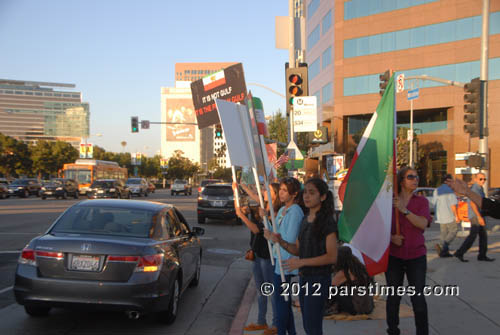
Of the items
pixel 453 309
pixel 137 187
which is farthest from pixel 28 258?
pixel 137 187

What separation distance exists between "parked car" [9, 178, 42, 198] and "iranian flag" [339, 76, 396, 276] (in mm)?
43495

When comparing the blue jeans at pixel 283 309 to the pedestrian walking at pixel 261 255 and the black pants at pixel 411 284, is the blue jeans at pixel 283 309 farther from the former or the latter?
the black pants at pixel 411 284

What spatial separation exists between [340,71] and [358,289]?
41852 mm

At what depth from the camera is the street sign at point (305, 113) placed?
10836 mm

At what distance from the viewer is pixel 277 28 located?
42.3 ft

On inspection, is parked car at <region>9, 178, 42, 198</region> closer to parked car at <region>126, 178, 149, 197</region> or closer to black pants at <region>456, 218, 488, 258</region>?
parked car at <region>126, 178, 149, 197</region>

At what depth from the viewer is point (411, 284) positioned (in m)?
4.64

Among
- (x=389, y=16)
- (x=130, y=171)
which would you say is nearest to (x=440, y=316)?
(x=389, y=16)

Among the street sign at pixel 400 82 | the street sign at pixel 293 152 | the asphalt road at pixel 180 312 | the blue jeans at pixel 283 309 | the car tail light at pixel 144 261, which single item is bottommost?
the asphalt road at pixel 180 312

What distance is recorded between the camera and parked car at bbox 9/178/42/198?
4238cm

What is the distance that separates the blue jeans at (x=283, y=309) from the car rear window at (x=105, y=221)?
196 cm

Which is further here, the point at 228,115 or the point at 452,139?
the point at 452,139

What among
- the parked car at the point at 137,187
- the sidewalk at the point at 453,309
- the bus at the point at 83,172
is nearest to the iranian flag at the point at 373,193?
the sidewalk at the point at 453,309

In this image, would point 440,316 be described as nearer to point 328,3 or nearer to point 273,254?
point 273,254
